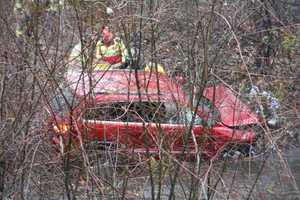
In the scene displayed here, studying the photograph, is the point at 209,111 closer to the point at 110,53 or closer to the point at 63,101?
the point at 110,53

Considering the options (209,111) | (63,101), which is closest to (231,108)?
(209,111)

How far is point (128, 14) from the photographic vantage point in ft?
17.4

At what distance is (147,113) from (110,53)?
563 mm

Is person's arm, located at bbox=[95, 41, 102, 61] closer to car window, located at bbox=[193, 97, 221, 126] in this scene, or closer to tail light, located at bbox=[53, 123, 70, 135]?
tail light, located at bbox=[53, 123, 70, 135]

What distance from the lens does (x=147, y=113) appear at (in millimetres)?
5496

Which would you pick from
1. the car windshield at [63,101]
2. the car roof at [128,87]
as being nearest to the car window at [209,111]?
the car roof at [128,87]

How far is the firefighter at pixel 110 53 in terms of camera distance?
17.9ft

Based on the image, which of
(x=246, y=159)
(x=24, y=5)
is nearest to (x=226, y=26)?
(x=246, y=159)

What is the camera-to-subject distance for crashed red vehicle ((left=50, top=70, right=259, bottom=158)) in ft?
17.7

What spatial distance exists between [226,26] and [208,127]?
0.87 metres

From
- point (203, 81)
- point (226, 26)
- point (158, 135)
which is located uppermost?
point (226, 26)

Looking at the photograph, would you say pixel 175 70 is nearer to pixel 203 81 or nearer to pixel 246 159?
pixel 203 81

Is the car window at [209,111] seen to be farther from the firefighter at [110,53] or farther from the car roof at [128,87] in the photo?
the firefighter at [110,53]

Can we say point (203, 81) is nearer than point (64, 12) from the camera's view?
Yes
